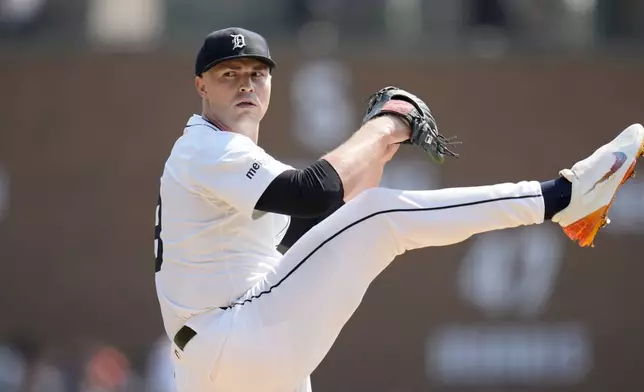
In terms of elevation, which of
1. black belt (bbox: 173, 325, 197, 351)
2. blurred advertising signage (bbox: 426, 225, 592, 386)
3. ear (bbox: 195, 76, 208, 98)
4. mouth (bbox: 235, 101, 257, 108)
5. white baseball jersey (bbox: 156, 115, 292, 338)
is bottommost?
blurred advertising signage (bbox: 426, 225, 592, 386)

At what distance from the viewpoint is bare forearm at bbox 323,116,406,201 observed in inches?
167

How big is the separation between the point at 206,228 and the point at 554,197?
47.9 inches

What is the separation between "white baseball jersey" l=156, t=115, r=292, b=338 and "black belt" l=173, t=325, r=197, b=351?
45 mm

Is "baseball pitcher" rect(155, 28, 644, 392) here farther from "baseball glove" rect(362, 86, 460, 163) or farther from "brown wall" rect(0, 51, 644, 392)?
"brown wall" rect(0, 51, 644, 392)

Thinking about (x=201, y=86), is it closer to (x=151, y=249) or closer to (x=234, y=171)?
(x=234, y=171)

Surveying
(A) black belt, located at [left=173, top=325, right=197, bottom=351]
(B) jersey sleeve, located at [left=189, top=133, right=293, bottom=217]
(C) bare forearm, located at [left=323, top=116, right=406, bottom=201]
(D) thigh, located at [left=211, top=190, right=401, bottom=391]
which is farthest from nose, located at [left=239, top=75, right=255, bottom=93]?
(A) black belt, located at [left=173, top=325, right=197, bottom=351]

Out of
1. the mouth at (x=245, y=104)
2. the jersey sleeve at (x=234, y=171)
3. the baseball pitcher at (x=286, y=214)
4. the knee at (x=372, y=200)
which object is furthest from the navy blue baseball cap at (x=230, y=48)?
the knee at (x=372, y=200)

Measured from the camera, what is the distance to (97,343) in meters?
10.1

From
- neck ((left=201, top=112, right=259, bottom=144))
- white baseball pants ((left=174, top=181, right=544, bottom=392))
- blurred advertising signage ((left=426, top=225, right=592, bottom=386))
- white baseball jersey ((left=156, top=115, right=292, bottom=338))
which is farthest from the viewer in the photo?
blurred advertising signage ((left=426, top=225, right=592, bottom=386))

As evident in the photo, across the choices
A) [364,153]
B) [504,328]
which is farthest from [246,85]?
[504,328]

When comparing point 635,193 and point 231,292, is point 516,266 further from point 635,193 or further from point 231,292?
point 231,292

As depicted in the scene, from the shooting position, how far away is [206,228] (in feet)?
14.3

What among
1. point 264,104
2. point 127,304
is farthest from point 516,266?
point 264,104

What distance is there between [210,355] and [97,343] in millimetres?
6028
